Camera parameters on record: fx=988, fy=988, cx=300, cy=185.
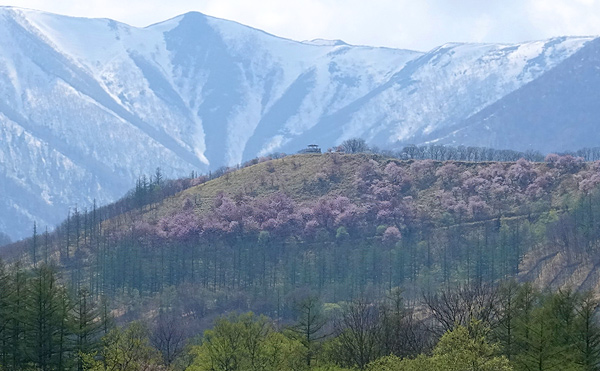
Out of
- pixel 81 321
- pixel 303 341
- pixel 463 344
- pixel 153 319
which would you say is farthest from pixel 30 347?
pixel 153 319

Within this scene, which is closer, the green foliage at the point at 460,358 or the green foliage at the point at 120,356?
the green foliage at the point at 460,358

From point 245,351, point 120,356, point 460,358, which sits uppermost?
point 460,358

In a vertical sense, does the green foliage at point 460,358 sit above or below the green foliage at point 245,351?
above

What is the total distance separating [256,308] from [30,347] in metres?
100

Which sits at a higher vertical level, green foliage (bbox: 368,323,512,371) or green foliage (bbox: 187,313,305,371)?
green foliage (bbox: 368,323,512,371)

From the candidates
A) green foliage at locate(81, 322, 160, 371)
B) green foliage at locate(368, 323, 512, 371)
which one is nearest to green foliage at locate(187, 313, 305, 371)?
green foliage at locate(81, 322, 160, 371)

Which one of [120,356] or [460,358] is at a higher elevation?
[460,358]

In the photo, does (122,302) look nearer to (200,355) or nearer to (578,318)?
(200,355)

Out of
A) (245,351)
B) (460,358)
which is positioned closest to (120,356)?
(245,351)

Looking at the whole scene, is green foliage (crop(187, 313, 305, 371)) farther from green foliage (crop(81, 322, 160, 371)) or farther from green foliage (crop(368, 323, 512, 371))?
green foliage (crop(368, 323, 512, 371))

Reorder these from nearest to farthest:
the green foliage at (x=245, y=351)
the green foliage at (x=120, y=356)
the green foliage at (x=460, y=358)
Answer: the green foliage at (x=460, y=358) → the green foliage at (x=120, y=356) → the green foliage at (x=245, y=351)

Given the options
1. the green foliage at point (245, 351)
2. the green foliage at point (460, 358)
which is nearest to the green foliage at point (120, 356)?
the green foliage at point (245, 351)

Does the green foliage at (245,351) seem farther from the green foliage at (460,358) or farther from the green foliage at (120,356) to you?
the green foliage at (460,358)

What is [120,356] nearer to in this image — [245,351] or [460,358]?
[245,351]
